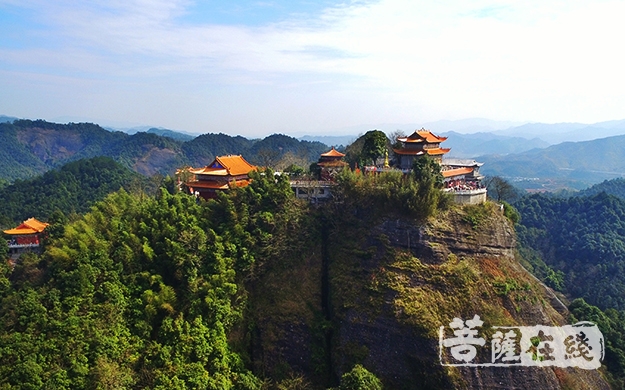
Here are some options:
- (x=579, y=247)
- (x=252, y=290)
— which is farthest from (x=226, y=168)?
(x=579, y=247)

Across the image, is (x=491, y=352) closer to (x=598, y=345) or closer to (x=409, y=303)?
(x=409, y=303)

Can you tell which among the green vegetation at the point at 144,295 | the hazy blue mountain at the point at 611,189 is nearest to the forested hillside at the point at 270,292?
the green vegetation at the point at 144,295

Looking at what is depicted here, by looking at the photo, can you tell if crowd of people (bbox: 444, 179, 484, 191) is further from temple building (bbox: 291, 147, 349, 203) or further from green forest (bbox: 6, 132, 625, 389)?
temple building (bbox: 291, 147, 349, 203)

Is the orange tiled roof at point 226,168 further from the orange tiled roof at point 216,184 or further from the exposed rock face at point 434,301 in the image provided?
the exposed rock face at point 434,301

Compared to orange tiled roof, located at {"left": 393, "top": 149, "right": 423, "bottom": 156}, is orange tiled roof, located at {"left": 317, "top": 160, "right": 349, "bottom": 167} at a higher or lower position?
lower

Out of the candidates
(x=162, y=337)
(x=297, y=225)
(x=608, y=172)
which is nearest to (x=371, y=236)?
(x=297, y=225)

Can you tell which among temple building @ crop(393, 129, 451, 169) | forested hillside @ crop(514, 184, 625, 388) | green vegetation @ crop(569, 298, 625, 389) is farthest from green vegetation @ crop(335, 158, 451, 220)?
forested hillside @ crop(514, 184, 625, 388)
